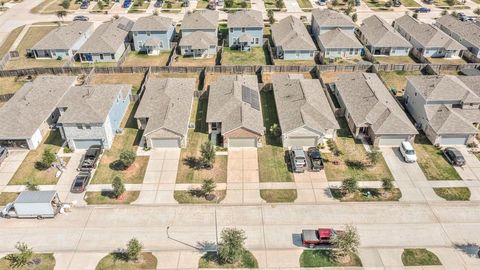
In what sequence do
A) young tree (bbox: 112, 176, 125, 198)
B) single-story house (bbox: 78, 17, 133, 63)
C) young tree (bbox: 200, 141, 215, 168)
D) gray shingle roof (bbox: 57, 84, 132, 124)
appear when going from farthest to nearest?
single-story house (bbox: 78, 17, 133, 63), gray shingle roof (bbox: 57, 84, 132, 124), young tree (bbox: 200, 141, 215, 168), young tree (bbox: 112, 176, 125, 198)

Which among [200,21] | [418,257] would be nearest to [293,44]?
[200,21]

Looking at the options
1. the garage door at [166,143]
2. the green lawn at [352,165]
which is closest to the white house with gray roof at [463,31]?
the green lawn at [352,165]

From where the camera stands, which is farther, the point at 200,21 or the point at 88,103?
the point at 200,21

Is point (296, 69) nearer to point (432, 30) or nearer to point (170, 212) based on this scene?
point (432, 30)

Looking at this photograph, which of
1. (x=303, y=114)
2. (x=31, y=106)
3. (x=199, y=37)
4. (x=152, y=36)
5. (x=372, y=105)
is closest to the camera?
(x=303, y=114)

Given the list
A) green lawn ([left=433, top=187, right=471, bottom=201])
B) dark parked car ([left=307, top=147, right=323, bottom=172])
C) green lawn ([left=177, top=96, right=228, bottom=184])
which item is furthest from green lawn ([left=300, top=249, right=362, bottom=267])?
green lawn ([left=433, top=187, right=471, bottom=201])

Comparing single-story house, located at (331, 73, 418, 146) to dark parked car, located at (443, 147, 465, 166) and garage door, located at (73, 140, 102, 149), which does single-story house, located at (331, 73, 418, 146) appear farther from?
garage door, located at (73, 140, 102, 149)

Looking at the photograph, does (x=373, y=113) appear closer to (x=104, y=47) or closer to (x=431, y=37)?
(x=431, y=37)
